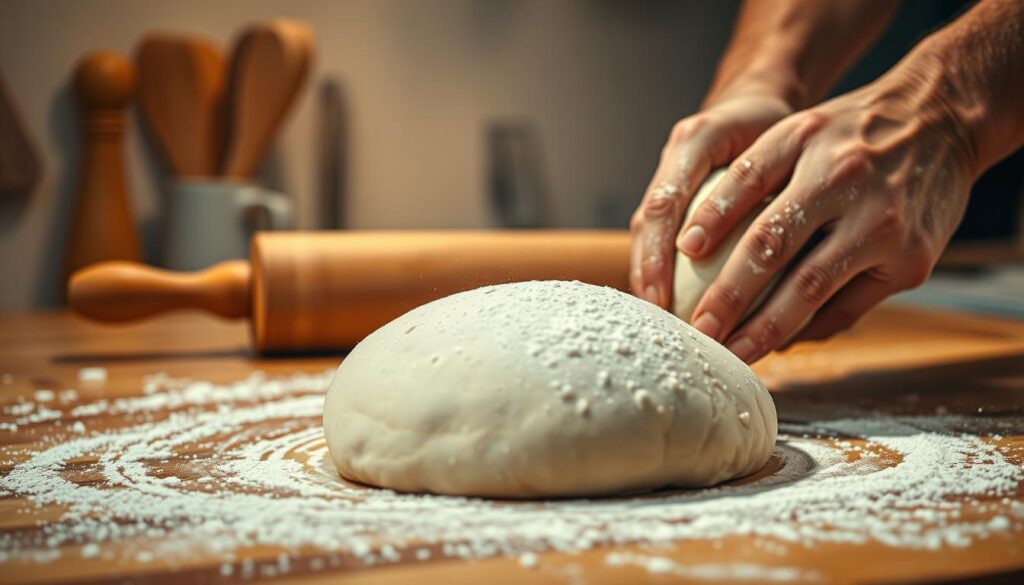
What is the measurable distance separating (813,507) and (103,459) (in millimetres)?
562

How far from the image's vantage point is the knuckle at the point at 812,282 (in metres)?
1.01

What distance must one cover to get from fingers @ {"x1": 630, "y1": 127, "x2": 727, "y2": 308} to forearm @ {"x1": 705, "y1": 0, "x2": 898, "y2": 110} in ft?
0.62

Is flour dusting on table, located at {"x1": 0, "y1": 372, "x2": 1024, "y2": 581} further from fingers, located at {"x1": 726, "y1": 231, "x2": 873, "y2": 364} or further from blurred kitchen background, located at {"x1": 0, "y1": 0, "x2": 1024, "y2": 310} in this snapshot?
blurred kitchen background, located at {"x1": 0, "y1": 0, "x2": 1024, "y2": 310}

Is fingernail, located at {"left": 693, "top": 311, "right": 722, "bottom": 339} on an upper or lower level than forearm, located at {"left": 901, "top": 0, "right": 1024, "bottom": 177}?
lower

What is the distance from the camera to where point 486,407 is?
706 millimetres

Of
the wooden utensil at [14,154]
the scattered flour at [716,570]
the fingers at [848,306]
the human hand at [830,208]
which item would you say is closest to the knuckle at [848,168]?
the human hand at [830,208]

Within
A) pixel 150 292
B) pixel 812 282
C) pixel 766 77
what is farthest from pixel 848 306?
pixel 150 292

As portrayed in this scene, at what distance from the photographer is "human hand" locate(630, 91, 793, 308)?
1.07m

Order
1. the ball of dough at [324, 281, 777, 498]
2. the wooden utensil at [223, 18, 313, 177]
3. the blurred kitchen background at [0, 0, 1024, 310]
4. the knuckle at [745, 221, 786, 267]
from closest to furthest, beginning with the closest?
the ball of dough at [324, 281, 777, 498] → the knuckle at [745, 221, 786, 267] → the wooden utensil at [223, 18, 313, 177] → the blurred kitchen background at [0, 0, 1024, 310]

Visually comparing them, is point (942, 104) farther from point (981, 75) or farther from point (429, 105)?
point (429, 105)

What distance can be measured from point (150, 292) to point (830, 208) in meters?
0.92

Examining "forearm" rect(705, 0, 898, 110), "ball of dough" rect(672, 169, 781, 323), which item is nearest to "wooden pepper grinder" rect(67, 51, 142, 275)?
"forearm" rect(705, 0, 898, 110)

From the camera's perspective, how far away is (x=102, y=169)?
6.28ft

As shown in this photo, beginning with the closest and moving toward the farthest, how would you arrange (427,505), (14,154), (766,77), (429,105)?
(427,505), (766,77), (14,154), (429,105)
